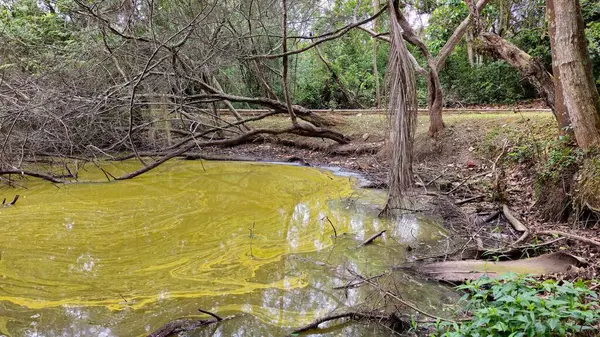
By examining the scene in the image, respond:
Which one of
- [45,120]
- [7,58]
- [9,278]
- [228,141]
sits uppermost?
[7,58]

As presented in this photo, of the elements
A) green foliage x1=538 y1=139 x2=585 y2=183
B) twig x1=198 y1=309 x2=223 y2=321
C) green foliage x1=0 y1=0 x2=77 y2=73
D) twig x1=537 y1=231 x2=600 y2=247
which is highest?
green foliage x1=0 y1=0 x2=77 y2=73

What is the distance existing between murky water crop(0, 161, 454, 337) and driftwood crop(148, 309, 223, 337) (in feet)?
0.28

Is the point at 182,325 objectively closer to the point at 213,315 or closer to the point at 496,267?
the point at 213,315

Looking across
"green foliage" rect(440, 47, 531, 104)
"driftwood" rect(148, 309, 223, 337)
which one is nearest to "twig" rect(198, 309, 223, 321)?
"driftwood" rect(148, 309, 223, 337)

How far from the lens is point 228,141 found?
9.05 m

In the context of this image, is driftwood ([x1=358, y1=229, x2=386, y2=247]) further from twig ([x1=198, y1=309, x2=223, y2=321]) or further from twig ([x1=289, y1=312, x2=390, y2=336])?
twig ([x1=198, y1=309, x2=223, y2=321])

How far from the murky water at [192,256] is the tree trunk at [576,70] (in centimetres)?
186

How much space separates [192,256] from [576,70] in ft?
14.4

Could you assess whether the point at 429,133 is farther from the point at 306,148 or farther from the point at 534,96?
the point at 534,96

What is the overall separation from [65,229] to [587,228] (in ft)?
18.4

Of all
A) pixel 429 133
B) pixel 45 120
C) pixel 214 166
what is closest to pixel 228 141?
pixel 214 166

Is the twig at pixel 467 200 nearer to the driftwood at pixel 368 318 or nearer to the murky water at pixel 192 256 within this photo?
the murky water at pixel 192 256

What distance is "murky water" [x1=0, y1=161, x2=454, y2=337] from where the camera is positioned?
9.43ft

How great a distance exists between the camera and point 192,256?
3908mm
